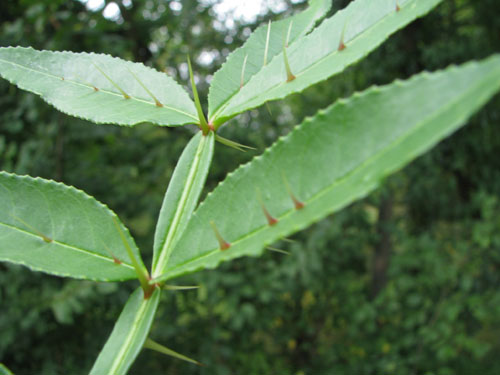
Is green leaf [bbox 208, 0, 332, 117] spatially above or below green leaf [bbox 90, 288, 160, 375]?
above

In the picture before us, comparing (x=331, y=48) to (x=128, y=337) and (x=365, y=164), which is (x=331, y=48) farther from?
(x=128, y=337)

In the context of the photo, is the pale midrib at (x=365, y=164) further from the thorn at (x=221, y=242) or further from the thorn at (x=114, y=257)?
the thorn at (x=114, y=257)

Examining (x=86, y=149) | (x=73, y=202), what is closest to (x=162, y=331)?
(x=86, y=149)

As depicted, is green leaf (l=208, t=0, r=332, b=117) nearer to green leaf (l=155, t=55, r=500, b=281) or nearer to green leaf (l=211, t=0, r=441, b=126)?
green leaf (l=211, t=0, r=441, b=126)

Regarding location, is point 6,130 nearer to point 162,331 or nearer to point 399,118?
point 162,331

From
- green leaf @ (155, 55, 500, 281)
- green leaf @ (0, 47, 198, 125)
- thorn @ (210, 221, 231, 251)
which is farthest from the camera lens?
green leaf @ (0, 47, 198, 125)

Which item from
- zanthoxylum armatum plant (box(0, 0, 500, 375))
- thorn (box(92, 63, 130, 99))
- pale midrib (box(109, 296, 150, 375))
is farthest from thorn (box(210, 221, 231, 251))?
thorn (box(92, 63, 130, 99))

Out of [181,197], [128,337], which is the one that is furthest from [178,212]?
[128,337]
